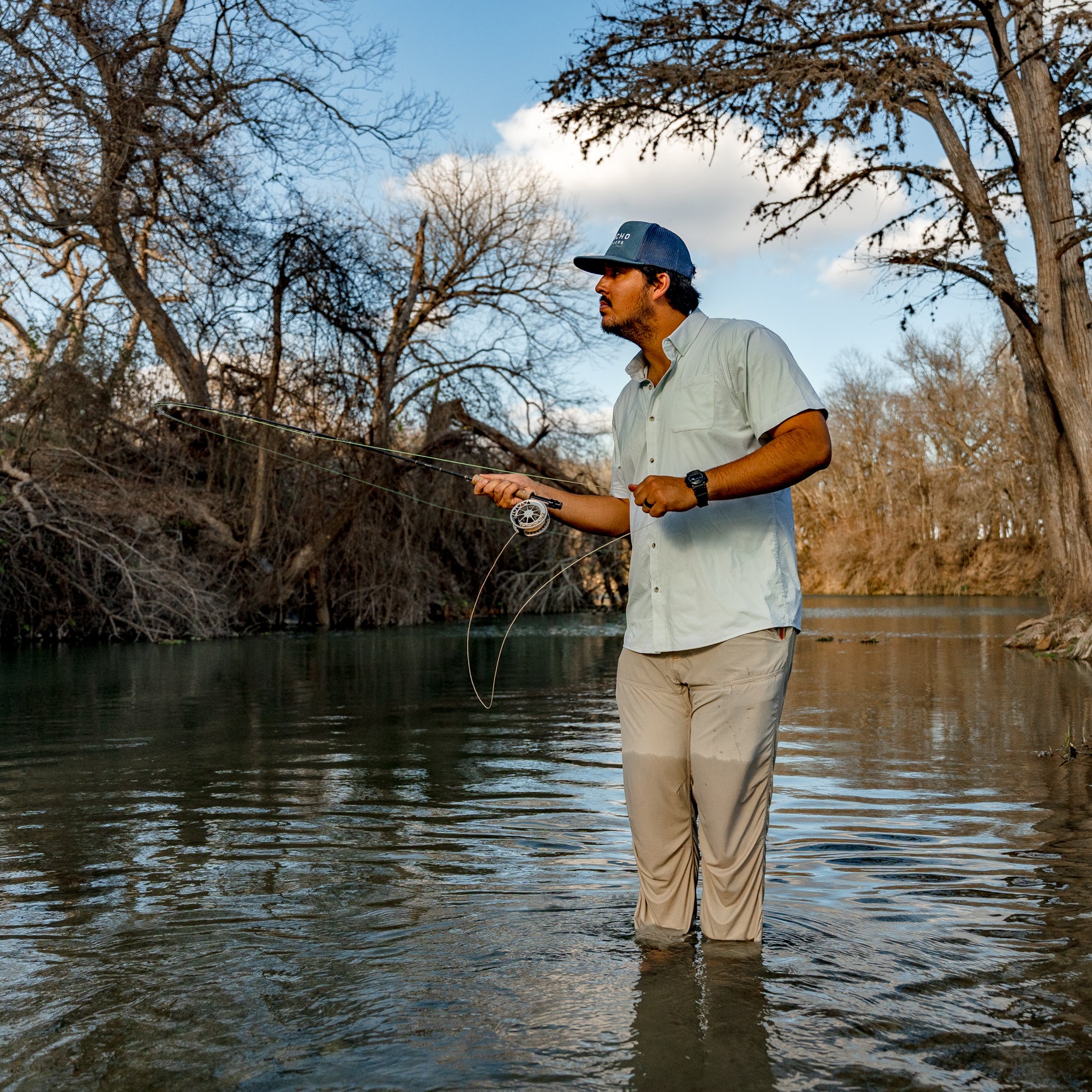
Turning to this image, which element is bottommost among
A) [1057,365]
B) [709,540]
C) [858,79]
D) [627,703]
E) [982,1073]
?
[982,1073]

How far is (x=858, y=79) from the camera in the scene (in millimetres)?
12859

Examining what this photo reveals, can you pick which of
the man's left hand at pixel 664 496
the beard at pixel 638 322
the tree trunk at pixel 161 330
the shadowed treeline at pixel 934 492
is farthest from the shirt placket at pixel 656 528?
the shadowed treeline at pixel 934 492

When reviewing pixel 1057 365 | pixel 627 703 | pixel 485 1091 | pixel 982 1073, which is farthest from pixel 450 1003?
pixel 1057 365

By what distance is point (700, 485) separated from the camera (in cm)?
310

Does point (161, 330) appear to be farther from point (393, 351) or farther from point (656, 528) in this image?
point (656, 528)

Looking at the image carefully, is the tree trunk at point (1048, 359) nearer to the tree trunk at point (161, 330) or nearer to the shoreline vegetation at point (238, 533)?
the shoreline vegetation at point (238, 533)

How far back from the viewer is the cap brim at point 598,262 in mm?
3446

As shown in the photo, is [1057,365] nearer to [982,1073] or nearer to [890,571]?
[982,1073]

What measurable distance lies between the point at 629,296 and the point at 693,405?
371 mm

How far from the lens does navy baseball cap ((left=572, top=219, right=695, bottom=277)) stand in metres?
3.45

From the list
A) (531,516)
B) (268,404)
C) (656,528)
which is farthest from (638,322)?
(268,404)

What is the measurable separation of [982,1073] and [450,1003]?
1188mm

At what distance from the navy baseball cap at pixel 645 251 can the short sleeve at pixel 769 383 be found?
32 centimetres

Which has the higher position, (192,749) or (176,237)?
(176,237)
